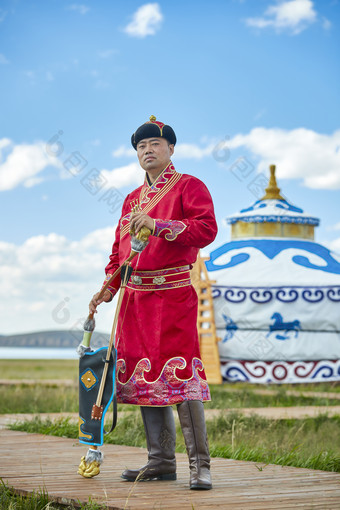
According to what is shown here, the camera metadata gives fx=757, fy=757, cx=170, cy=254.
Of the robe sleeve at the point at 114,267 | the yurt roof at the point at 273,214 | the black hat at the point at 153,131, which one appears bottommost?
the robe sleeve at the point at 114,267

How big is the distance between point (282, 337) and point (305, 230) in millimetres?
1979

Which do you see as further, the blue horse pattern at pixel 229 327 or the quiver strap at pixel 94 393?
the blue horse pattern at pixel 229 327

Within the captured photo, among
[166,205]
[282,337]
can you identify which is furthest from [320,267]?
[166,205]

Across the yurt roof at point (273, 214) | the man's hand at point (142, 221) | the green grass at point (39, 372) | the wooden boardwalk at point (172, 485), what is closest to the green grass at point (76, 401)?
the wooden boardwalk at point (172, 485)

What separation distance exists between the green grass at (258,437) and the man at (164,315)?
33.0 inches

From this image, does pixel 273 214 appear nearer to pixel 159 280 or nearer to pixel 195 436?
pixel 159 280

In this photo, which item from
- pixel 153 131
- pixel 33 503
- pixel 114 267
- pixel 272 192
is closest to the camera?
pixel 33 503

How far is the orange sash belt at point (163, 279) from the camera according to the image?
3006 millimetres

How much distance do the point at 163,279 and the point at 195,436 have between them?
62 centimetres

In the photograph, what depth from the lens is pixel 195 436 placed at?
2.89 meters

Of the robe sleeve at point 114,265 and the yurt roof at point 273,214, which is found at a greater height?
the yurt roof at point 273,214

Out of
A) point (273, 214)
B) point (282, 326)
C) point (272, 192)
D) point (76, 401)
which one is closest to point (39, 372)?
point (272, 192)

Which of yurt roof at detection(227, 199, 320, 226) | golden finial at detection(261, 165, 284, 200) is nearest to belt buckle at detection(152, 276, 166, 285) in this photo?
yurt roof at detection(227, 199, 320, 226)

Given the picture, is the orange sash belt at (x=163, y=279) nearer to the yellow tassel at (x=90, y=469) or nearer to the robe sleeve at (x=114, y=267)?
the robe sleeve at (x=114, y=267)
